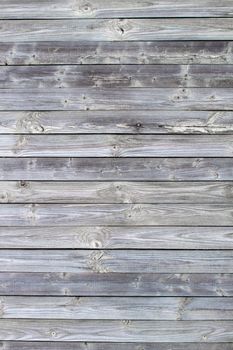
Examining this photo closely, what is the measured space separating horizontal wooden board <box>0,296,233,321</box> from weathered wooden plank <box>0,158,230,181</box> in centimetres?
Result: 67

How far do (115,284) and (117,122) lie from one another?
883 mm

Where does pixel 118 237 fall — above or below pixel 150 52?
below

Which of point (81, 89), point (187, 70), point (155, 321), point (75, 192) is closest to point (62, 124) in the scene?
point (81, 89)

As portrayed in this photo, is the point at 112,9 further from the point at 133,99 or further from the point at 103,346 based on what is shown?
the point at 103,346

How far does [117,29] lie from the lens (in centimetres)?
237

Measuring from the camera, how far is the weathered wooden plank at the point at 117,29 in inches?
92.9

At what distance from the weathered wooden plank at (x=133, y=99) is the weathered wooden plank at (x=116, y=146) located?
157 mm

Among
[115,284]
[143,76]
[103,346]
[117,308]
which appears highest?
[143,76]

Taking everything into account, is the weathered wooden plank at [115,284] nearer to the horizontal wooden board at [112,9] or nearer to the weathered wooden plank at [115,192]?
the weathered wooden plank at [115,192]

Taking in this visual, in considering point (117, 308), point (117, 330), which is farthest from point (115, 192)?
point (117, 330)

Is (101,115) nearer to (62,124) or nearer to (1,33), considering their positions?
(62,124)

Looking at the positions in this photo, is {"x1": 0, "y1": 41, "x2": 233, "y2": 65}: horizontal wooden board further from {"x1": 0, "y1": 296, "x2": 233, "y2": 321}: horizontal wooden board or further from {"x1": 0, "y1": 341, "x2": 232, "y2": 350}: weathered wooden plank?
{"x1": 0, "y1": 341, "x2": 232, "y2": 350}: weathered wooden plank

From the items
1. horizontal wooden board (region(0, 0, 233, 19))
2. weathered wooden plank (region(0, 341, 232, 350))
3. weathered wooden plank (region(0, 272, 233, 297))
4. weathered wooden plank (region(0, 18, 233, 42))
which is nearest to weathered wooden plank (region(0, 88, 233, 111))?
weathered wooden plank (region(0, 18, 233, 42))

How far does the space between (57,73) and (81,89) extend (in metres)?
0.16
